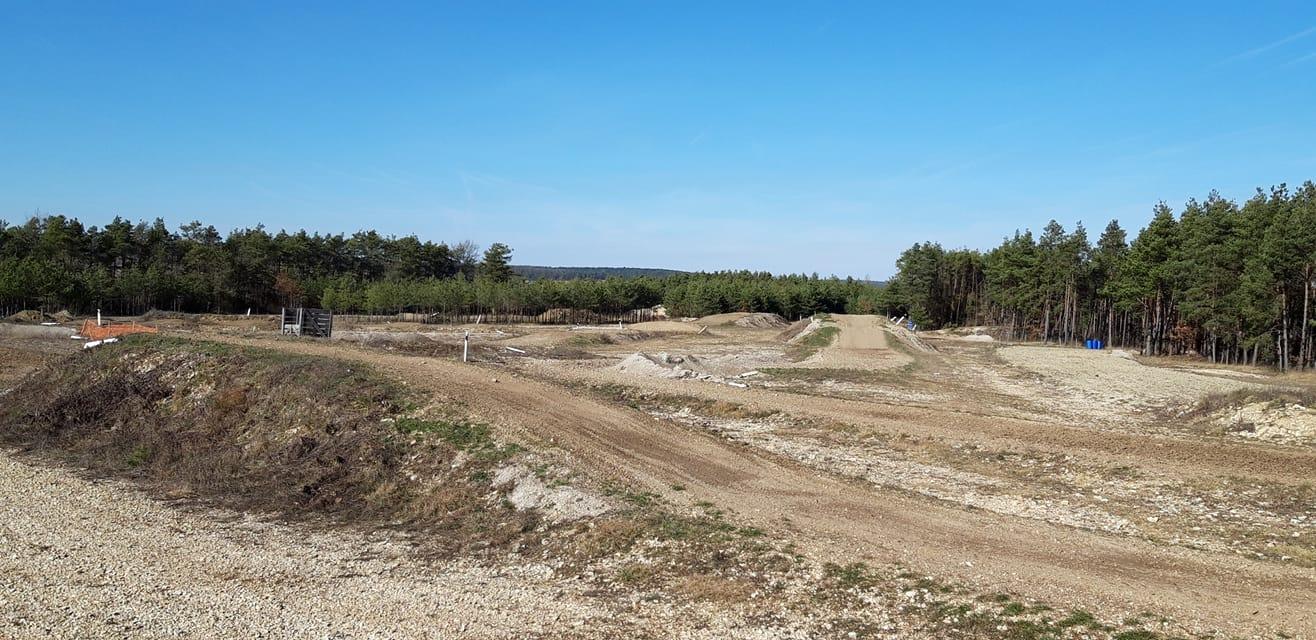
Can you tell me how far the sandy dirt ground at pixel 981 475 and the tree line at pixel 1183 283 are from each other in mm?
19838

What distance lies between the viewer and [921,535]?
1214 cm

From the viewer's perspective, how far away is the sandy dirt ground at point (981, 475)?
1034 centimetres

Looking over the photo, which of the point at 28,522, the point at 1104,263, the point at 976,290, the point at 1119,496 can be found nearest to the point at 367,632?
the point at 28,522

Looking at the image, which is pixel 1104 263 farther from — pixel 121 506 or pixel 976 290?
pixel 121 506

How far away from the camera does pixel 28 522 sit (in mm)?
14312

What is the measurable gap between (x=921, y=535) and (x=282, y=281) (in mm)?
113705

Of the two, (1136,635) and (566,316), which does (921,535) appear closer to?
(1136,635)

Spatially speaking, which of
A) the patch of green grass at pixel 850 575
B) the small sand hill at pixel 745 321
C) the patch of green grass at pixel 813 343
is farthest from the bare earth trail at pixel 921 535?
the small sand hill at pixel 745 321

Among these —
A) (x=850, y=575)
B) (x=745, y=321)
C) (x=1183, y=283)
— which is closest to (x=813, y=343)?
(x=1183, y=283)

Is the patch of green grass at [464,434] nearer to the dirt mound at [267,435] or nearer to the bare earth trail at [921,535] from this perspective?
the dirt mound at [267,435]

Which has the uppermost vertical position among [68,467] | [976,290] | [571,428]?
[976,290]

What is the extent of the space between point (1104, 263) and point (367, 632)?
8350 cm

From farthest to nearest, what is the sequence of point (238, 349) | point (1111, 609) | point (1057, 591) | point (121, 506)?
point (238, 349) → point (121, 506) → point (1057, 591) → point (1111, 609)

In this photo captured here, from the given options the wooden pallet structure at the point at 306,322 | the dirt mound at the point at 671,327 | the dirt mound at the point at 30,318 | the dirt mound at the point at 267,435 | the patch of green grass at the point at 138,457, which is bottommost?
the patch of green grass at the point at 138,457
